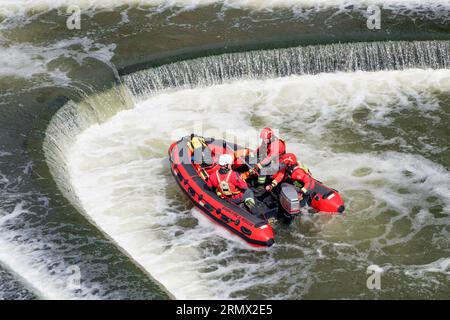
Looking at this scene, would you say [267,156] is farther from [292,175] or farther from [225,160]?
[225,160]

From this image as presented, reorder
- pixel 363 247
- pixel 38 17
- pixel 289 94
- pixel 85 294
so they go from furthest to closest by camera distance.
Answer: pixel 38 17 < pixel 289 94 < pixel 363 247 < pixel 85 294

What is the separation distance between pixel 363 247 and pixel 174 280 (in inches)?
128

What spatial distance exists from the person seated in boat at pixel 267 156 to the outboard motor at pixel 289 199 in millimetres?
542

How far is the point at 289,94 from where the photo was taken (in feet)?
56.9

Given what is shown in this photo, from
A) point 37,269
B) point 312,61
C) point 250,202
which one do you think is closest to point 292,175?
point 250,202

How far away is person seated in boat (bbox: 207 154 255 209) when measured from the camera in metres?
12.0

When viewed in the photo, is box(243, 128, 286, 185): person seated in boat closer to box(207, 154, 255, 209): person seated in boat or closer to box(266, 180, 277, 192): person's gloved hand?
box(266, 180, 277, 192): person's gloved hand

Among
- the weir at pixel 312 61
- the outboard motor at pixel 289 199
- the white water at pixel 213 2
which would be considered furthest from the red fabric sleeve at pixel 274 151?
the white water at pixel 213 2

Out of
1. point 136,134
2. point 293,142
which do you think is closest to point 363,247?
point 293,142

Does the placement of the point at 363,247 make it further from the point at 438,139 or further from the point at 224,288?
the point at 438,139

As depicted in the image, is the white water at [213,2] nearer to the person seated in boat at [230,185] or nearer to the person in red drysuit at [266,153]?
the person in red drysuit at [266,153]

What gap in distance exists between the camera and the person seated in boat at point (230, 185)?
39.3 ft

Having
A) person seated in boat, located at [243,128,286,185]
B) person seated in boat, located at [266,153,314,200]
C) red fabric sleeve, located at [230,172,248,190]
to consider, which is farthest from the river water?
person seated in boat, located at [243,128,286,185]

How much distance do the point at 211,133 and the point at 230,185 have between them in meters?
3.79
